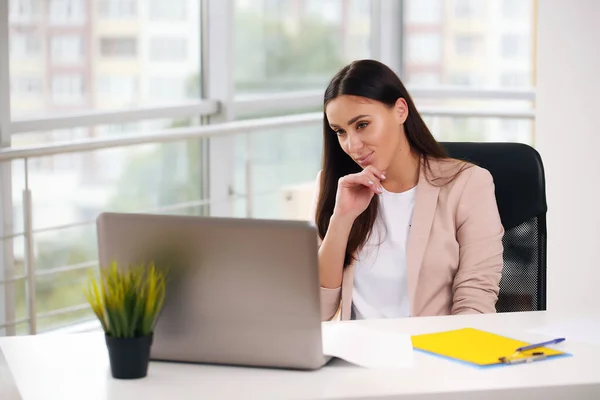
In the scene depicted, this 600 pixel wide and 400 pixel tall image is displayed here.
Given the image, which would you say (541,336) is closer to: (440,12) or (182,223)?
(182,223)

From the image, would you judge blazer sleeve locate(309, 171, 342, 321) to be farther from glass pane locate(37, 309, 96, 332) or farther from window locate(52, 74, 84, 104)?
window locate(52, 74, 84, 104)

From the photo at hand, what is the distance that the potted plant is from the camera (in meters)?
1.54

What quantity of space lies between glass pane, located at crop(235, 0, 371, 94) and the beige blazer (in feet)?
7.14

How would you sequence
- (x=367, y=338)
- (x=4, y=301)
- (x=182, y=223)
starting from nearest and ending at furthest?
(x=182, y=223), (x=367, y=338), (x=4, y=301)

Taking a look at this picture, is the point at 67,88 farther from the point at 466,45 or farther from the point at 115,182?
the point at 466,45

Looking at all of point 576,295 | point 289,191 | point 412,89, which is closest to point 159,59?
point 289,191

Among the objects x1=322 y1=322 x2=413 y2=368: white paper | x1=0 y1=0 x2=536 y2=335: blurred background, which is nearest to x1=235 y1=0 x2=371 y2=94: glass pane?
x1=0 y1=0 x2=536 y2=335: blurred background

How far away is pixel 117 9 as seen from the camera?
12.0 feet

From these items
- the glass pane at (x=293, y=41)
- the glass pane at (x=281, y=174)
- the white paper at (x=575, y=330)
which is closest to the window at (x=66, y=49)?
the glass pane at (x=293, y=41)

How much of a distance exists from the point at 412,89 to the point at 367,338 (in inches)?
126

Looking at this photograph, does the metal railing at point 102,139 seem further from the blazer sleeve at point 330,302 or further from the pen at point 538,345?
the pen at point 538,345

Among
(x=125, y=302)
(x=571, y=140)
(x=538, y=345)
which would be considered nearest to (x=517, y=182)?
(x=538, y=345)

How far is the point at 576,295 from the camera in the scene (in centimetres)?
294

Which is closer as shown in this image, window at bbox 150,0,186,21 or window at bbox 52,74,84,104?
window at bbox 52,74,84,104
